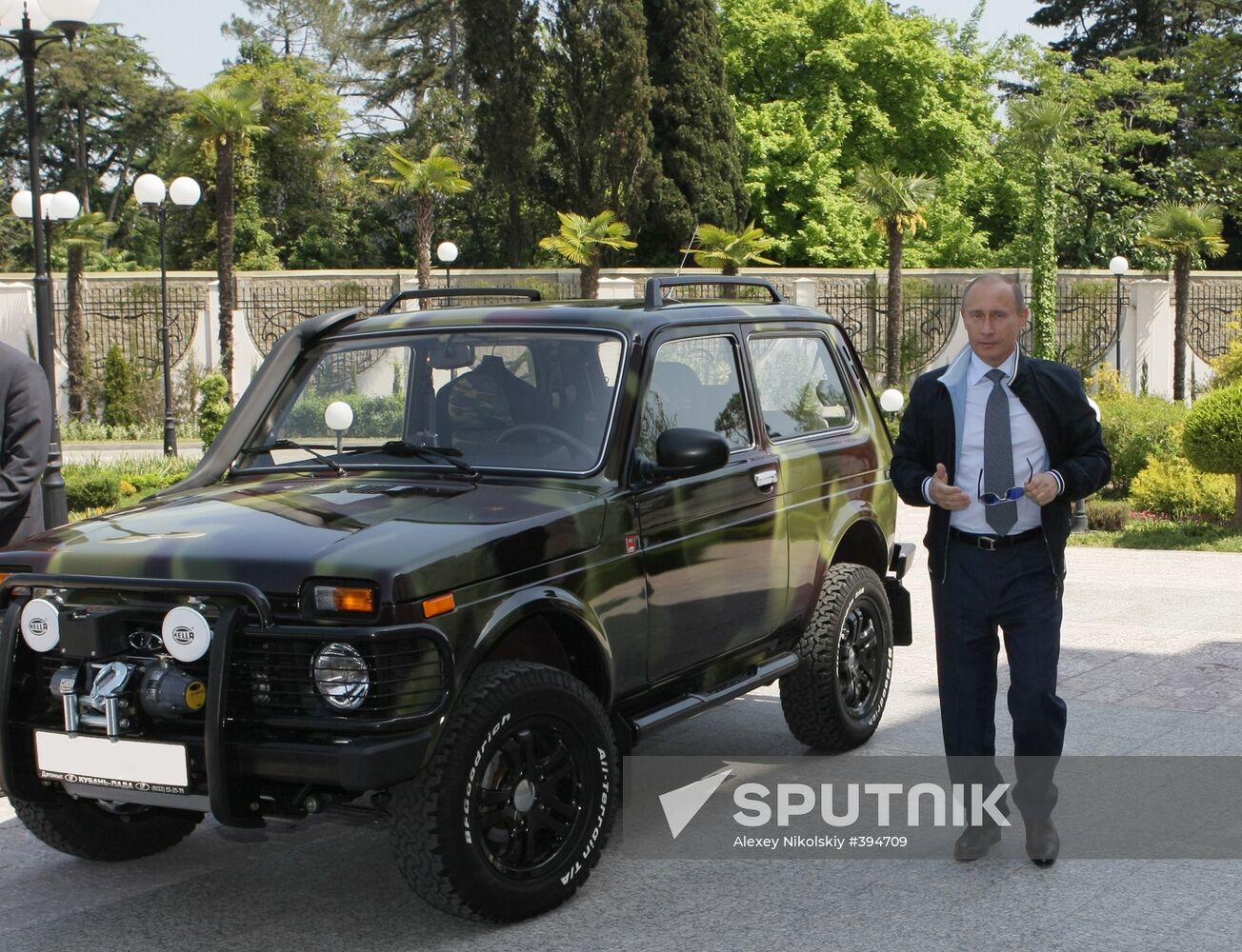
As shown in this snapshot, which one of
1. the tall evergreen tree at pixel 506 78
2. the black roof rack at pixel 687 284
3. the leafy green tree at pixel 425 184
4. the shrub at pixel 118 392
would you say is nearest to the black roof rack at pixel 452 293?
the black roof rack at pixel 687 284

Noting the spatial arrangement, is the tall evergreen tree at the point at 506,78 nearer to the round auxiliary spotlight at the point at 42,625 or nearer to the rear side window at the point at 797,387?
the rear side window at the point at 797,387

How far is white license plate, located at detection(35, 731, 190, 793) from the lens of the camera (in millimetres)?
4184

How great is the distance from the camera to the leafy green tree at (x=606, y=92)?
3984 cm

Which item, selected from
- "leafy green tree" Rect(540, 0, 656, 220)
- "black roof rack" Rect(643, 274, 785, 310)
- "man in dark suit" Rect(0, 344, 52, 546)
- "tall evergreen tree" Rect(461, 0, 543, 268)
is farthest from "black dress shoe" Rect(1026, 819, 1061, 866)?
"tall evergreen tree" Rect(461, 0, 543, 268)

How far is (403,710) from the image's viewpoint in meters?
4.11

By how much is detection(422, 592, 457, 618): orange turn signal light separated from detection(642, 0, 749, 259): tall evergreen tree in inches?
→ 1501

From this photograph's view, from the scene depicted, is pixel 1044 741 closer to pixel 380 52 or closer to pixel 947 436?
pixel 947 436

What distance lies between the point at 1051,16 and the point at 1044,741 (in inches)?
2203

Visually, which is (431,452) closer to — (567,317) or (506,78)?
(567,317)

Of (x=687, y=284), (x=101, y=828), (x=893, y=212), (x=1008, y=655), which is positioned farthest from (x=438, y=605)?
(x=893, y=212)

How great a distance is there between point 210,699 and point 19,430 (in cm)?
325

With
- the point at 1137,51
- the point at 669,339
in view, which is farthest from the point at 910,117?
the point at 669,339

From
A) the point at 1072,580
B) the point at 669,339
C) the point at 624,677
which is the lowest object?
the point at 1072,580

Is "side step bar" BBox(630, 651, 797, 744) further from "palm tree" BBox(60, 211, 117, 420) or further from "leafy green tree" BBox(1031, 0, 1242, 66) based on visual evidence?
"leafy green tree" BBox(1031, 0, 1242, 66)
